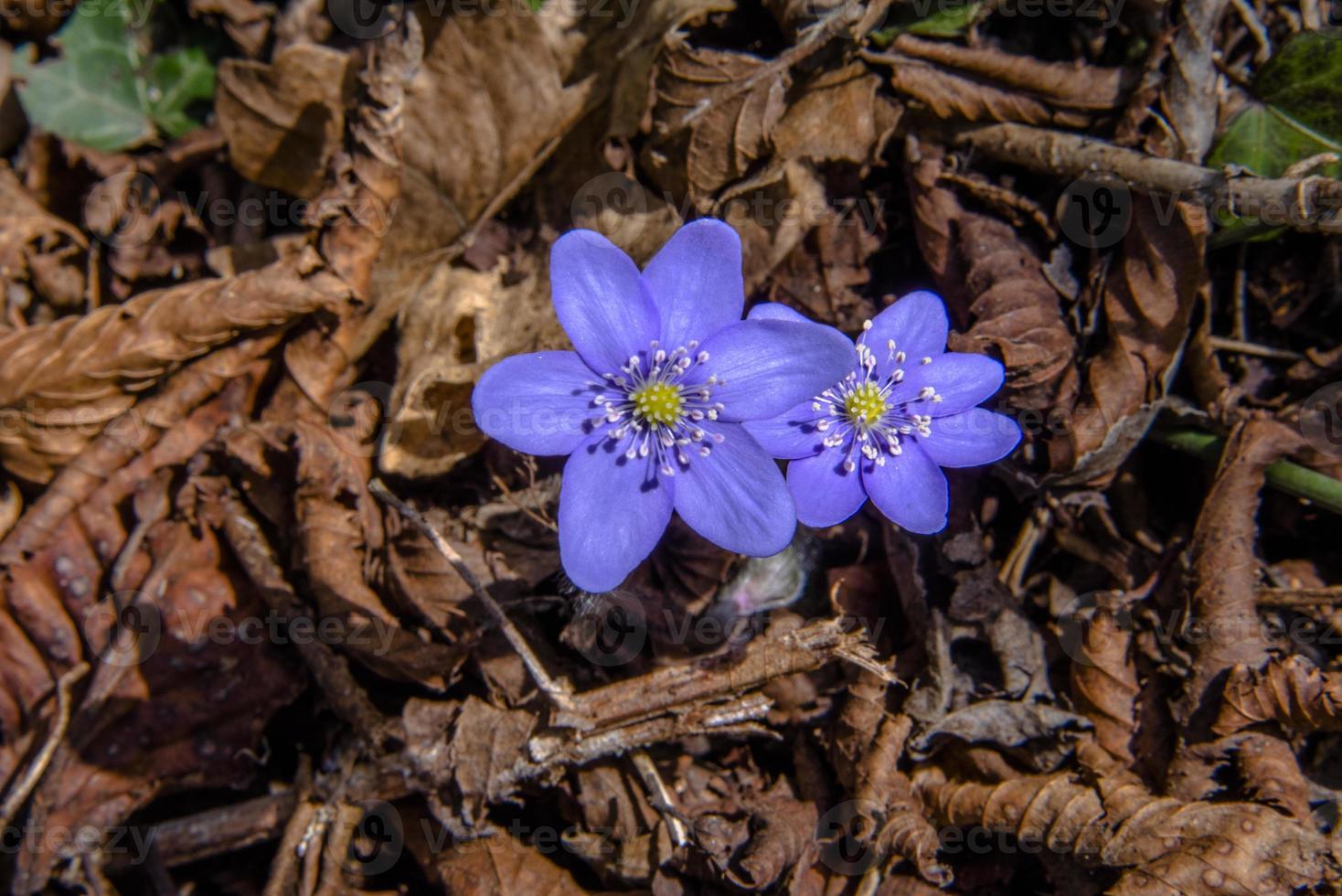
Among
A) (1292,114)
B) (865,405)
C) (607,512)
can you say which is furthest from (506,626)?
(1292,114)

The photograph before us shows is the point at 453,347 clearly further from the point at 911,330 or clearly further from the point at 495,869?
the point at 495,869

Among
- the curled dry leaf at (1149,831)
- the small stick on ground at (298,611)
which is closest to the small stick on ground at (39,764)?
the small stick on ground at (298,611)

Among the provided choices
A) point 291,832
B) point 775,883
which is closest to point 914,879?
point 775,883

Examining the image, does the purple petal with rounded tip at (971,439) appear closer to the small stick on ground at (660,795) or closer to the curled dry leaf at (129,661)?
the small stick on ground at (660,795)

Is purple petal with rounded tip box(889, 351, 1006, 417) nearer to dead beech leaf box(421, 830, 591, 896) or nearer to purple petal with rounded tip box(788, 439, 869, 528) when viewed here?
purple petal with rounded tip box(788, 439, 869, 528)

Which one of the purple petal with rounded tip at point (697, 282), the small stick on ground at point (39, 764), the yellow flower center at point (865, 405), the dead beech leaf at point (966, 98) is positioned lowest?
the small stick on ground at point (39, 764)

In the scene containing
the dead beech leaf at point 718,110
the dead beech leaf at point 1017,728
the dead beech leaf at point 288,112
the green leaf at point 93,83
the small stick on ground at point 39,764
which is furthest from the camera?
the green leaf at point 93,83
